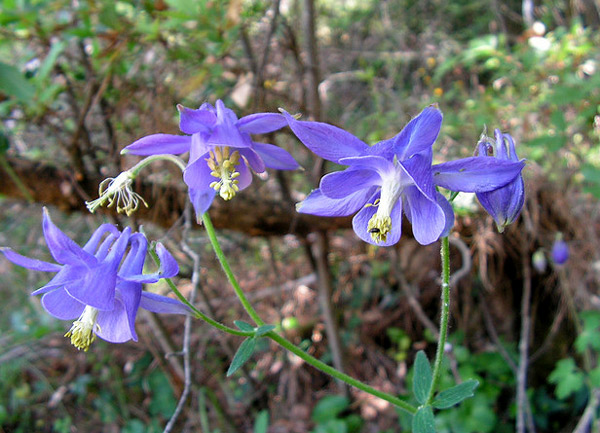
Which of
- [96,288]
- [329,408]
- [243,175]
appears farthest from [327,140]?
[329,408]

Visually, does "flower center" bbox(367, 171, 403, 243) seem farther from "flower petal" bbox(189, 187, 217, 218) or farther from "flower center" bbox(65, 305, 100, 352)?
"flower center" bbox(65, 305, 100, 352)

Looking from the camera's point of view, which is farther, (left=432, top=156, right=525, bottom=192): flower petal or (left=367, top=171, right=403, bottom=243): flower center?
(left=367, top=171, right=403, bottom=243): flower center

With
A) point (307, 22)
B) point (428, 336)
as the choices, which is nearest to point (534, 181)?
point (428, 336)

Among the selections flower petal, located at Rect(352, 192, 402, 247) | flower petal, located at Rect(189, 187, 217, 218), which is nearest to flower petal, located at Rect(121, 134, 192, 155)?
flower petal, located at Rect(189, 187, 217, 218)

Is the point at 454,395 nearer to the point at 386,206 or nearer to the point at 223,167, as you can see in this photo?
the point at 386,206

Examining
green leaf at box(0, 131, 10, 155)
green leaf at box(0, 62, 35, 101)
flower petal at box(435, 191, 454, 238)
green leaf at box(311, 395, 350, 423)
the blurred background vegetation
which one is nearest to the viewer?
flower petal at box(435, 191, 454, 238)

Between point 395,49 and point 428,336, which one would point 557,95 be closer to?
point 428,336
